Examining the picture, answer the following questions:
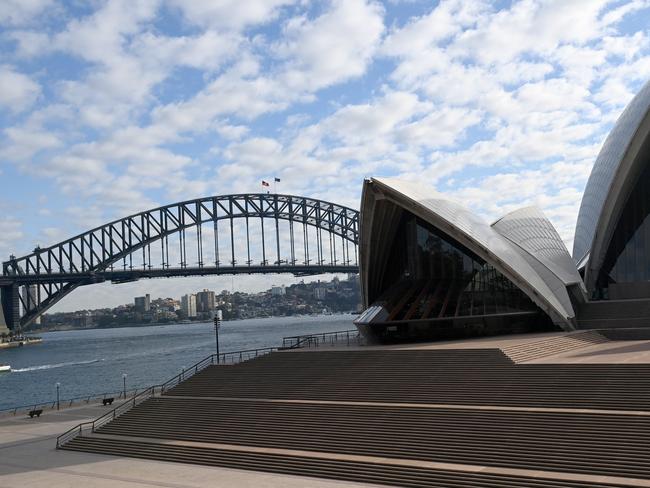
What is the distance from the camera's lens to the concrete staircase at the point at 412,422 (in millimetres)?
13297

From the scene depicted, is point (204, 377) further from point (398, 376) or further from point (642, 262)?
point (642, 262)

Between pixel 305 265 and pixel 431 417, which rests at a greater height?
pixel 305 265

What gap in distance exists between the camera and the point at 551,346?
21.2m

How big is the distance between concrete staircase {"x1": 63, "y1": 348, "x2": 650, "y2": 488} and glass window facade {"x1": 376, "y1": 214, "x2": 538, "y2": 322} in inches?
192

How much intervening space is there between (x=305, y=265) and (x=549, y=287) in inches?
2848

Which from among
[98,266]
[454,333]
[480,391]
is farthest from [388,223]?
[98,266]

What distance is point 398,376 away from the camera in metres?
19.0

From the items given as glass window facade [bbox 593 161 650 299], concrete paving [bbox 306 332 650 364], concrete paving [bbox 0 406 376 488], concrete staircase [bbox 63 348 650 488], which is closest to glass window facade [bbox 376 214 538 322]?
concrete paving [bbox 306 332 650 364]

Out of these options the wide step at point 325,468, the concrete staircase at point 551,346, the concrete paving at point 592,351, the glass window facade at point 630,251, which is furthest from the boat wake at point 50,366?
the concrete staircase at point 551,346

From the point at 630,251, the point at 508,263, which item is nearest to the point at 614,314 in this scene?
the point at 630,251

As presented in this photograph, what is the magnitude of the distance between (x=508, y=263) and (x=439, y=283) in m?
3.39

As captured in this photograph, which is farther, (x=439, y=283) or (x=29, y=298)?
(x=29, y=298)

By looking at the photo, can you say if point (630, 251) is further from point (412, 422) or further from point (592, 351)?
point (412, 422)

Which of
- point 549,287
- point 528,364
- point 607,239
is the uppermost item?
point 607,239
